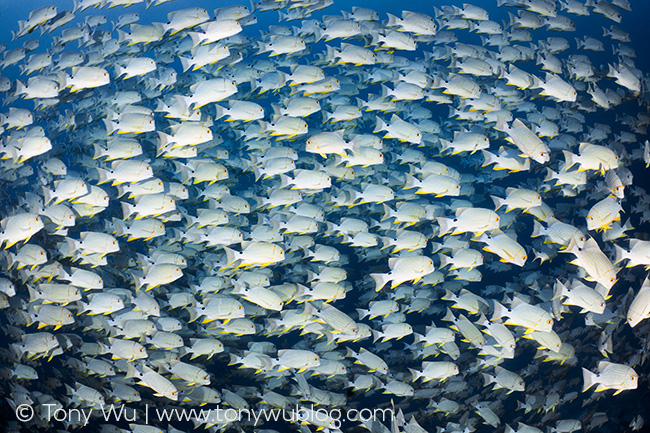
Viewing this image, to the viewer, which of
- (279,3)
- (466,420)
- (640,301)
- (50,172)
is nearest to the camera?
(640,301)

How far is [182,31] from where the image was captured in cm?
575

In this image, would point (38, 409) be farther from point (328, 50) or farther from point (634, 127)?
point (634, 127)

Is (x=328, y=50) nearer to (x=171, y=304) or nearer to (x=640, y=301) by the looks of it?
(x=171, y=304)

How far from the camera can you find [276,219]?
18.6 feet

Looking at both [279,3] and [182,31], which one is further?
[279,3]

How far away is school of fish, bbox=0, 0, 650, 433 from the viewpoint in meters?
5.14

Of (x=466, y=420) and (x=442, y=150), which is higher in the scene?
(x=442, y=150)

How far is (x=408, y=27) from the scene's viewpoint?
6.07m

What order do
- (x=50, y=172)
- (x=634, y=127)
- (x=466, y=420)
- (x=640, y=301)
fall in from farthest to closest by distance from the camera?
(x=634, y=127) < (x=466, y=420) < (x=50, y=172) < (x=640, y=301)

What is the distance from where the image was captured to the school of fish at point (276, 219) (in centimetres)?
514

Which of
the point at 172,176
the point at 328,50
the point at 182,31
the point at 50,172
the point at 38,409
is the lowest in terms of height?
the point at 38,409

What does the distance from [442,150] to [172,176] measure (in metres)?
4.09

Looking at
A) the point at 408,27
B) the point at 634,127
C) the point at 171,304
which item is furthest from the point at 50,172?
the point at 634,127

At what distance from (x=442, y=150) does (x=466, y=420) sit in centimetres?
397
